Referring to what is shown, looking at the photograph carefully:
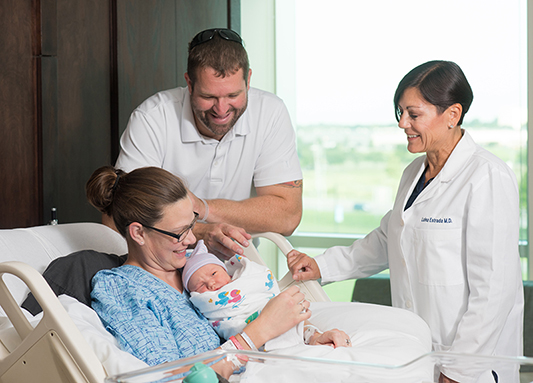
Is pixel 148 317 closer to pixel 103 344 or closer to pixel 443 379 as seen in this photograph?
pixel 103 344

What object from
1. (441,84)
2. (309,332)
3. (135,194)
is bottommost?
(309,332)

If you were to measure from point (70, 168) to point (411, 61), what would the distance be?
2.30 meters

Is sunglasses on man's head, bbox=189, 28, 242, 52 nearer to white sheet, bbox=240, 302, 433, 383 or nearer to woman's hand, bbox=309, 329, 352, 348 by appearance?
white sheet, bbox=240, 302, 433, 383

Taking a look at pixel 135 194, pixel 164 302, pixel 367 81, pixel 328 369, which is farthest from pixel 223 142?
pixel 367 81

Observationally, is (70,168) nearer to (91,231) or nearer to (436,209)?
(91,231)

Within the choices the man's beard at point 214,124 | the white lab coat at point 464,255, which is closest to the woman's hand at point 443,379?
the white lab coat at point 464,255

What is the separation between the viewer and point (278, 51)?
A: 3.67 meters

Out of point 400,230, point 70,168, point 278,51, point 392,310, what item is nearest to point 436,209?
point 400,230

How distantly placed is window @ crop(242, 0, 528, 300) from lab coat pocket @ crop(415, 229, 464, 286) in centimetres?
198

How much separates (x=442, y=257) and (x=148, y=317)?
2.99 ft

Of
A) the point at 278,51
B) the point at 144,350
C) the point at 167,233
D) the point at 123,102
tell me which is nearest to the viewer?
the point at 144,350

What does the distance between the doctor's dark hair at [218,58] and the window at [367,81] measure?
5.91 feet

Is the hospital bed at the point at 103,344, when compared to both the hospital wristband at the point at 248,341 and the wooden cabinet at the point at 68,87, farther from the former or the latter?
the wooden cabinet at the point at 68,87

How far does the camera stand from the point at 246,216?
1983 millimetres
